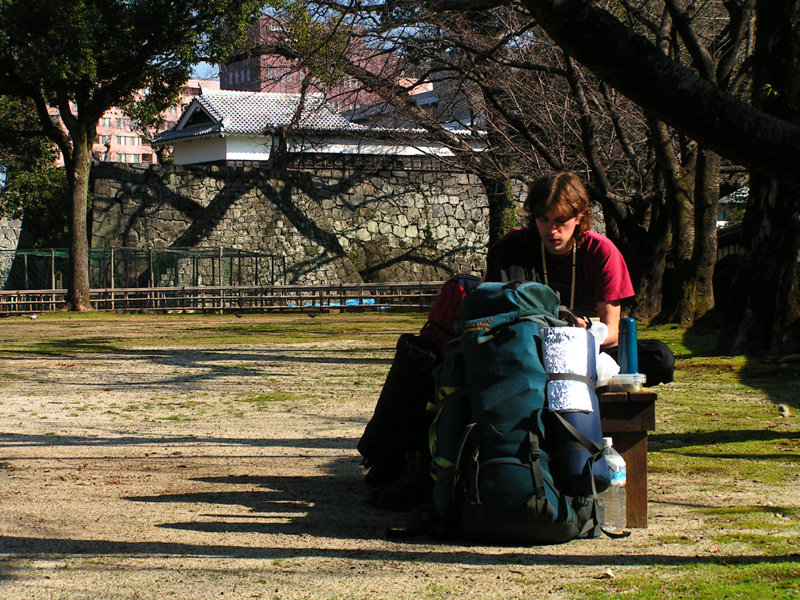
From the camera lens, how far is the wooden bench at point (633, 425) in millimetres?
3832

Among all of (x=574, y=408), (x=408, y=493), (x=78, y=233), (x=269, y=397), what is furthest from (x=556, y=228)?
(x=78, y=233)

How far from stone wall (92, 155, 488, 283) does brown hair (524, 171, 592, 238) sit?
85.7ft

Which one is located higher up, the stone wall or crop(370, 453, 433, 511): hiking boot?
the stone wall

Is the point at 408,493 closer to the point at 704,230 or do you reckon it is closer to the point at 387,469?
the point at 387,469

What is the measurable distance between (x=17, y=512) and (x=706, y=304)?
13.5 m

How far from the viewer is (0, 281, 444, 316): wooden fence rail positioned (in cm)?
2542

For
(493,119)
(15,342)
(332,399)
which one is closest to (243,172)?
(493,119)

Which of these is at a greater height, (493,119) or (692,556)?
(493,119)

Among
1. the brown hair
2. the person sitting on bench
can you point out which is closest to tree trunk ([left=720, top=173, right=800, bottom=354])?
the person sitting on bench

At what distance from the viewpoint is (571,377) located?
359 cm

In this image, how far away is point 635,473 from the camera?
387cm

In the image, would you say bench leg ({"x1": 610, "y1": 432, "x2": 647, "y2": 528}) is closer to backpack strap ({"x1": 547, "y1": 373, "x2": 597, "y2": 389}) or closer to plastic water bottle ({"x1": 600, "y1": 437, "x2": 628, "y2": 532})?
plastic water bottle ({"x1": 600, "y1": 437, "x2": 628, "y2": 532})

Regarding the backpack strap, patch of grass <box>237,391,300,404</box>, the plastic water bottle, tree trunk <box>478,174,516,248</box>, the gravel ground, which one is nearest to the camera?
the gravel ground

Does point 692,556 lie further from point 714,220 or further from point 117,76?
point 117,76
